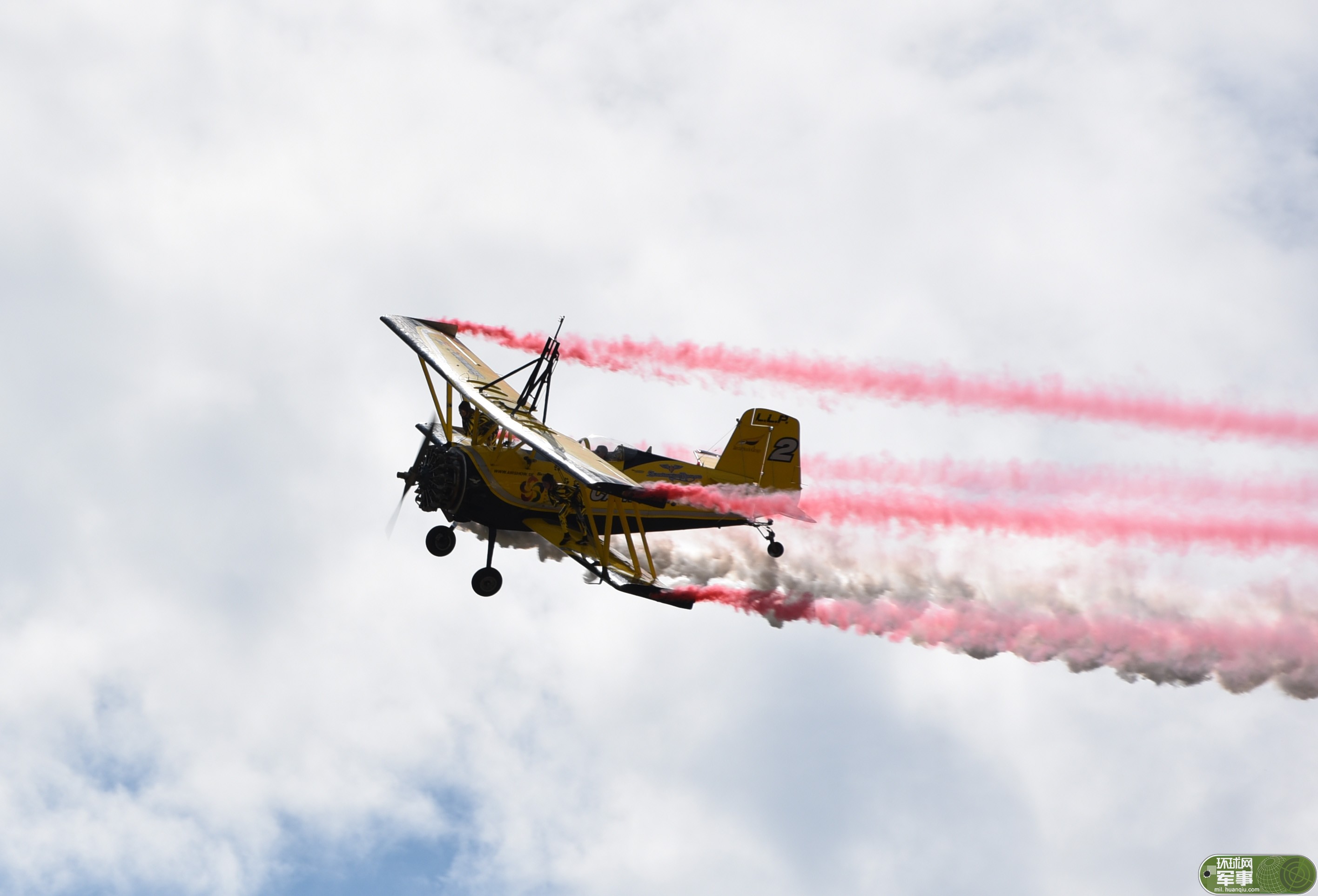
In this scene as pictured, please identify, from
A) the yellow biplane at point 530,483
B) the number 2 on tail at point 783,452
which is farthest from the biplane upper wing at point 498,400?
the number 2 on tail at point 783,452

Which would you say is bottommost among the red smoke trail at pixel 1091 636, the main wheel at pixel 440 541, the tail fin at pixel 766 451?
the red smoke trail at pixel 1091 636

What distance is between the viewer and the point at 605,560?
130 feet

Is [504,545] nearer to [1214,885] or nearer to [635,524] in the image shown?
[635,524]

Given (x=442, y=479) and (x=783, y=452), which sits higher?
(x=783, y=452)

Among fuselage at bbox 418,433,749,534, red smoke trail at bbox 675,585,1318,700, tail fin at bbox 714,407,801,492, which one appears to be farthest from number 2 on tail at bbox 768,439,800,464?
red smoke trail at bbox 675,585,1318,700

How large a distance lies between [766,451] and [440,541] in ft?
30.2

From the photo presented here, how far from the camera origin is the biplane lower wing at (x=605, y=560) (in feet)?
130

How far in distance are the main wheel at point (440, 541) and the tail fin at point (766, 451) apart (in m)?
7.84

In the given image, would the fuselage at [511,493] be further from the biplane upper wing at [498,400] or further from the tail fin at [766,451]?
the tail fin at [766,451]

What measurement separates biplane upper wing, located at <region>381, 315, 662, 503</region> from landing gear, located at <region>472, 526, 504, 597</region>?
8.34 feet

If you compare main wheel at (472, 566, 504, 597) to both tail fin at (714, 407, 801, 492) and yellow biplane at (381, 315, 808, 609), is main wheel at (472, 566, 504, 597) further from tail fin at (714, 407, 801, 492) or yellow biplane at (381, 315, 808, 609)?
tail fin at (714, 407, 801, 492)

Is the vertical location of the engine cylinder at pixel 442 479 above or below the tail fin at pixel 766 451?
below

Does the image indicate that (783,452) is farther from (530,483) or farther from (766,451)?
(530,483)

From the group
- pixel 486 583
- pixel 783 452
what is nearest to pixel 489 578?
pixel 486 583
